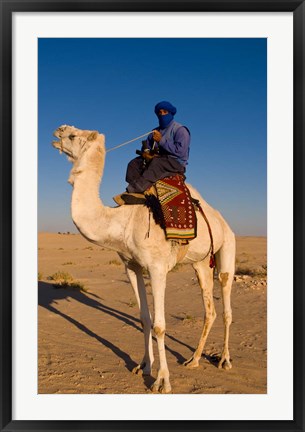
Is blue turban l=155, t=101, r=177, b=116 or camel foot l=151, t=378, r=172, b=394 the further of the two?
blue turban l=155, t=101, r=177, b=116

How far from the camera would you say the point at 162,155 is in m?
4.85

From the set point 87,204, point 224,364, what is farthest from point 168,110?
point 224,364

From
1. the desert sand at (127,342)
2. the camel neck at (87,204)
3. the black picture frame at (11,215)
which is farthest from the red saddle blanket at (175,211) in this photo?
the desert sand at (127,342)

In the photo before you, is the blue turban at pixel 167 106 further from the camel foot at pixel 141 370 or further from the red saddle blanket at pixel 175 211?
the camel foot at pixel 141 370

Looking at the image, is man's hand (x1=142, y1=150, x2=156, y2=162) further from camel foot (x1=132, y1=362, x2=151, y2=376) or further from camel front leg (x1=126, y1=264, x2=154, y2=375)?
camel foot (x1=132, y1=362, x2=151, y2=376)

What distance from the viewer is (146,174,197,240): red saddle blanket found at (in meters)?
4.33

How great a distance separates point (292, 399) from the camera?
11.2 ft

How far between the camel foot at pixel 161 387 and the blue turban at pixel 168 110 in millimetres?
3163

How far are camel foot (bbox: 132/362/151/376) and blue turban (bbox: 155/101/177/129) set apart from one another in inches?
128

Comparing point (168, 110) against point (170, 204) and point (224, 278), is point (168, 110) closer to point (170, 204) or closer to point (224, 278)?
point (170, 204)

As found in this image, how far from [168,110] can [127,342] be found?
14.0ft

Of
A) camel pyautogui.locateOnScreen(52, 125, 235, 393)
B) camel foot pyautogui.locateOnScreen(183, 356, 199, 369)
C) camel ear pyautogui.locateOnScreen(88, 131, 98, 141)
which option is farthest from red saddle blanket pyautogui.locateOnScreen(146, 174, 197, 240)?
camel foot pyautogui.locateOnScreen(183, 356, 199, 369)

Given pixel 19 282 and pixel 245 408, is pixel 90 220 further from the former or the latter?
pixel 245 408

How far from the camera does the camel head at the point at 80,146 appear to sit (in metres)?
4.35
